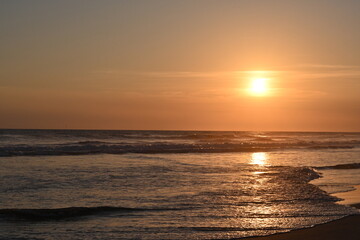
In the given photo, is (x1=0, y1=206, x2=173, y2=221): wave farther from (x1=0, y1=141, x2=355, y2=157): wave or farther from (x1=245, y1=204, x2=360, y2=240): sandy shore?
(x1=0, y1=141, x2=355, y2=157): wave

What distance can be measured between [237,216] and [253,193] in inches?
131

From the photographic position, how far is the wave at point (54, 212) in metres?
9.68

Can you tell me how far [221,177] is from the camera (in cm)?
1711

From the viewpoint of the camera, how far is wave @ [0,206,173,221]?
9.68 meters

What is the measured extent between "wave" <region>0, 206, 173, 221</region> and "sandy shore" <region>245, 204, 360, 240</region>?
12.4 feet

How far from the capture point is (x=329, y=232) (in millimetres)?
8781

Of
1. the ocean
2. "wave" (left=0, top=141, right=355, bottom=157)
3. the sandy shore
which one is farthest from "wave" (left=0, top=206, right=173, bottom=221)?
"wave" (left=0, top=141, right=355, bottom=157)

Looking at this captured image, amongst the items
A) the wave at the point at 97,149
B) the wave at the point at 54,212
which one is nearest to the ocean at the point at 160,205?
the wave at the point at 54,212

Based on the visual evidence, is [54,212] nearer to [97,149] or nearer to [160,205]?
[160,205]

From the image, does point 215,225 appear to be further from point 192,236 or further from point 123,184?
point 123,184

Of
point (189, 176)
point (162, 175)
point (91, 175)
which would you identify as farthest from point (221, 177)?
point (91, 175)

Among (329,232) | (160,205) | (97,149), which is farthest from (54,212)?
(97,149)

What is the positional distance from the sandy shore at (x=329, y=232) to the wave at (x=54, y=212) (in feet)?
12.4

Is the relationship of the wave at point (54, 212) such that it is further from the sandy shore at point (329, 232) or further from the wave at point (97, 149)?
the wave at point (97, 149)
